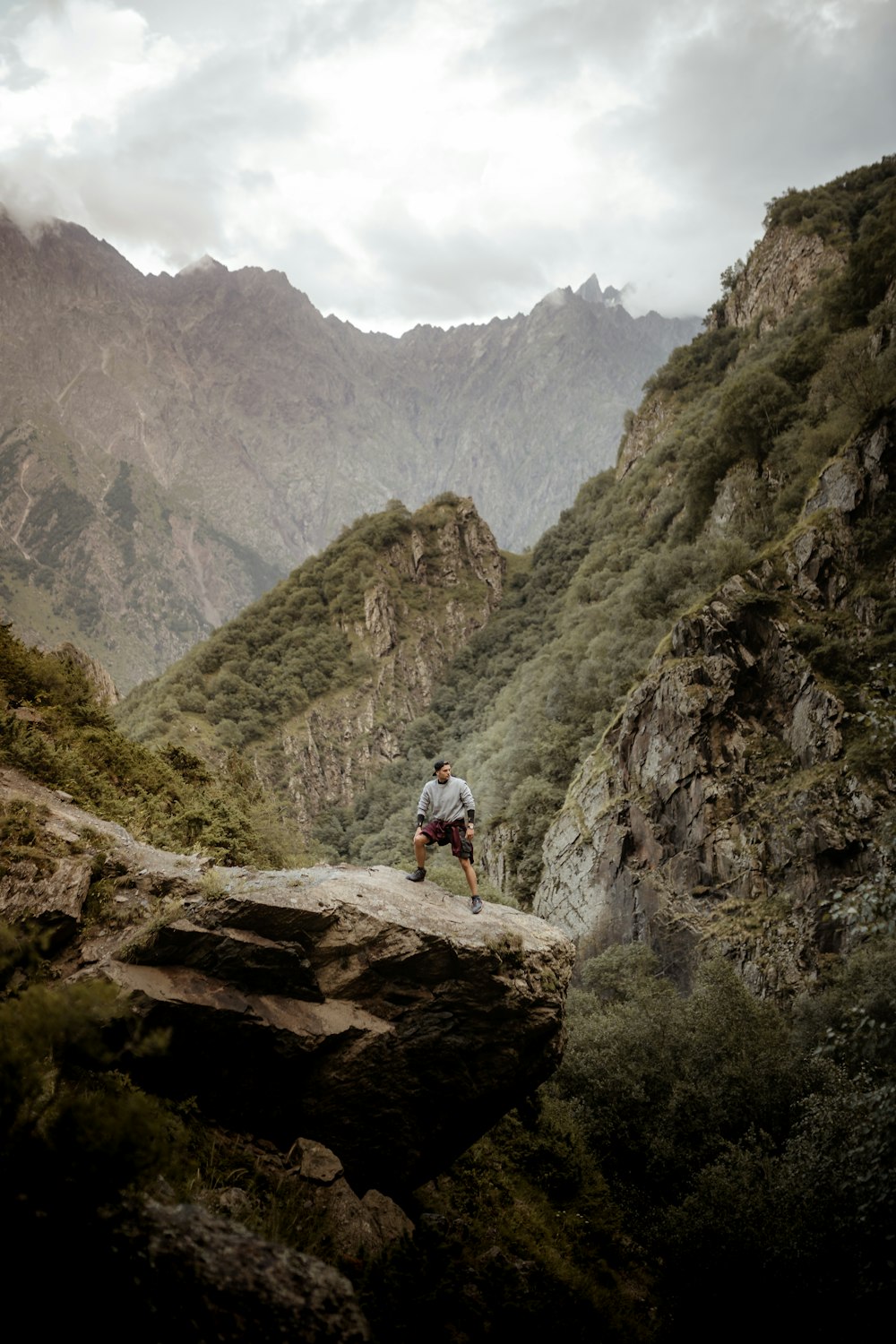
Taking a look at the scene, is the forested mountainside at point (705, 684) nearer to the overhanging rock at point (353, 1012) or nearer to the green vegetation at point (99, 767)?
the overhanging rock at point (353, 1012)

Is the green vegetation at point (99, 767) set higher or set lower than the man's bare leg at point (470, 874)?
higher

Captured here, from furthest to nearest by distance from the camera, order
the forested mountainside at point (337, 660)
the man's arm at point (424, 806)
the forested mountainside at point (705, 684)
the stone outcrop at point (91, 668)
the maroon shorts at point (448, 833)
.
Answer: the forested mountainside at point (337, 660), the stone outcrop at point (91, 668), the forested mountainside at point (705, 684), the man's arm at point (424, 806), the maroon shorts at point (448, 833)

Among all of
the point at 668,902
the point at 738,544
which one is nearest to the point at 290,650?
the point at 738,544

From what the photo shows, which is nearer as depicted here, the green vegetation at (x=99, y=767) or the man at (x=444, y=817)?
the man at (x=444, y=817)

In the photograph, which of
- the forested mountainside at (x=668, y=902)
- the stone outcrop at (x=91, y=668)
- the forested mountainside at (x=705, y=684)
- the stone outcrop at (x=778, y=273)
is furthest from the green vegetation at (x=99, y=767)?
the stone outcrop at (x=778, y=273)

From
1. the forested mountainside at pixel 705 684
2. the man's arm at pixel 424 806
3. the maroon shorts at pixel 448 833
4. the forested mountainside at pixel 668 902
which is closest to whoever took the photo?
the forested mountainside at pixel 668 902

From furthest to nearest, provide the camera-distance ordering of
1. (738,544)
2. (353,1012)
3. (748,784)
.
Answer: (738,544), (748,784), (353,1012)

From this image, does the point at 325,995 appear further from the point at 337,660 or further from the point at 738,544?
the point at 337,660

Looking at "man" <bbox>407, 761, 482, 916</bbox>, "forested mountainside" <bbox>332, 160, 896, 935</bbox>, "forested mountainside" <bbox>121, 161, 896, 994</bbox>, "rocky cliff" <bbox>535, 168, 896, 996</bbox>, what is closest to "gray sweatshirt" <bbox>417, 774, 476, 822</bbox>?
"man" <bbox>407, 761, 482, 916</bbox>

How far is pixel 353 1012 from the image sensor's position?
9.95 meters

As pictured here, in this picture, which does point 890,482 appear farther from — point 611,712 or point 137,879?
point 137,879

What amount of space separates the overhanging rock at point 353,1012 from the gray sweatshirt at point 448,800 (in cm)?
171

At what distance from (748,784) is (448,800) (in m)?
25.7

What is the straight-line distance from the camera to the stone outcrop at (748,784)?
2930 centimetres
